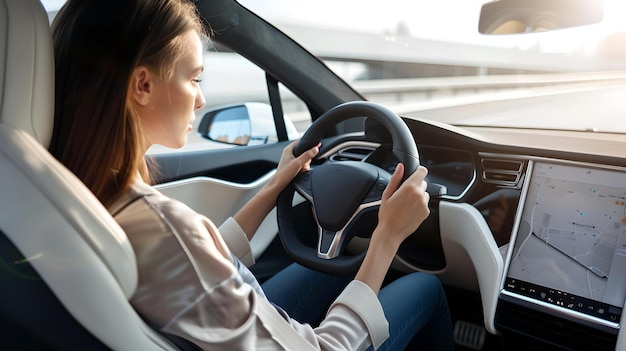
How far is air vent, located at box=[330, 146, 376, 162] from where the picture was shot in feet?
6.23

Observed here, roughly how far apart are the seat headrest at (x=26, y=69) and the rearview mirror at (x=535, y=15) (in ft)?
4.37

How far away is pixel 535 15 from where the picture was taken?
1.63 meters

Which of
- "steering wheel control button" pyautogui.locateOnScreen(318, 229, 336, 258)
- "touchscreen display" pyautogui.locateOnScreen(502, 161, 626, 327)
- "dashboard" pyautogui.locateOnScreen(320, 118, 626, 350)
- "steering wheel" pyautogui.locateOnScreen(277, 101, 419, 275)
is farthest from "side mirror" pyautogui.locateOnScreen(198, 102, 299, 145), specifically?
"touchscreen display" pyautogui.locateOnScreen(502, 161, 626, 327)

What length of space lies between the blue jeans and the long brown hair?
0.86 m

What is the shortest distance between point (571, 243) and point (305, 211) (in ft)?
2.78

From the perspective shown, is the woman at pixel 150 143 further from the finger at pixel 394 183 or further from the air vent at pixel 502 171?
the air vent at pixel 502 171

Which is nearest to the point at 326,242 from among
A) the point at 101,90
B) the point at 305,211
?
the point at 305,211

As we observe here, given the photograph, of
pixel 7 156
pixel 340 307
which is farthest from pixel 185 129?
pixel 340 307

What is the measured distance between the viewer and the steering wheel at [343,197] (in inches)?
52.8

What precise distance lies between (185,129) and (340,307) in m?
0.48

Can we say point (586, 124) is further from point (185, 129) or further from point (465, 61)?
point (465, 61)

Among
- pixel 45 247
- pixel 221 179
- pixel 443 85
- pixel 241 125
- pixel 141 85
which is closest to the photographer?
pixel 45 247

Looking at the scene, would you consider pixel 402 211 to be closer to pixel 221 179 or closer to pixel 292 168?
pixel 292 168

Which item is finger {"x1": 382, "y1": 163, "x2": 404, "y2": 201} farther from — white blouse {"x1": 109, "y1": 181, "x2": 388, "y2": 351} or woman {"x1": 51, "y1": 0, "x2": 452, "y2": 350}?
white blouse {"x1": 109, "y1": 181, "x2": 388, "y2": 351}
